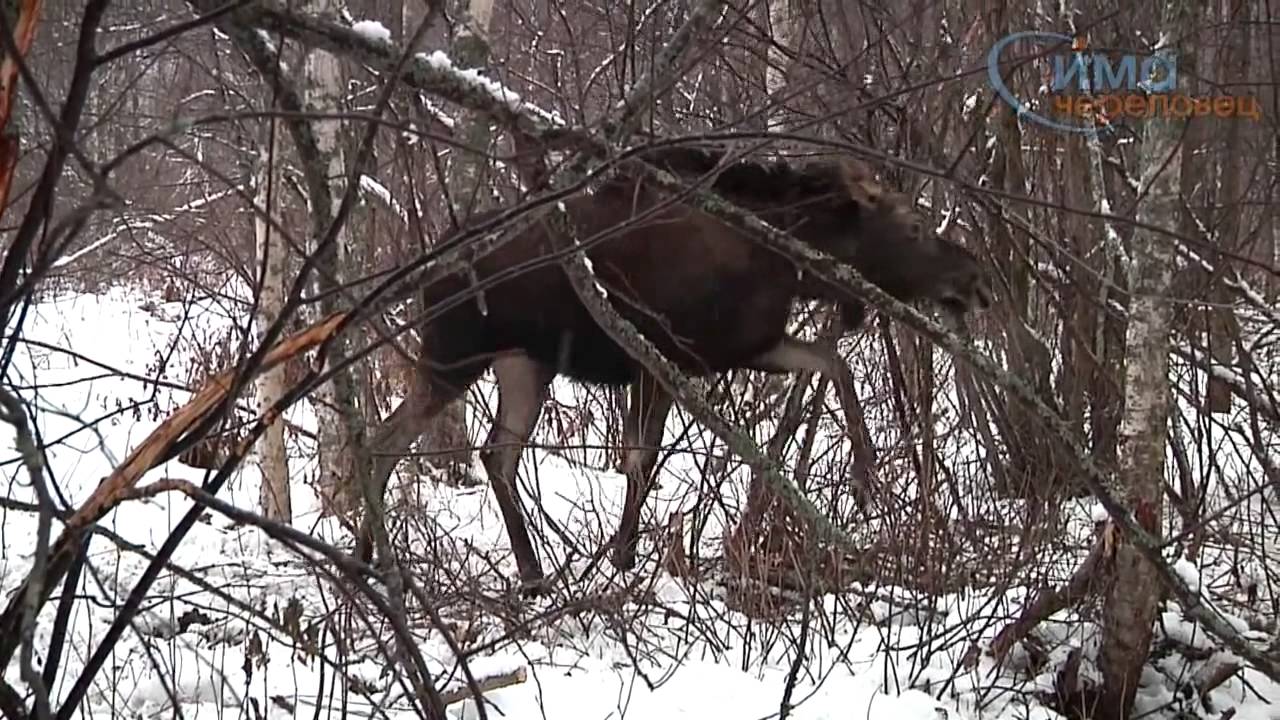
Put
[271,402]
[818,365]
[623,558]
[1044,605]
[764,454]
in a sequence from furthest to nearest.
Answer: [271,402]
[818,365]
[623,558]
[1044,605]
[764,454]

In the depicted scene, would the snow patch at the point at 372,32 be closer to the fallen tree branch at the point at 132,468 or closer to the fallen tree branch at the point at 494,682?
the fallen tree branch at the point at 132,468

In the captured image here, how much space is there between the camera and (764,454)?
257 centimetres

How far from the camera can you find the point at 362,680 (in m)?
3.59

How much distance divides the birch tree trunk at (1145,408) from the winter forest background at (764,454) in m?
0.01

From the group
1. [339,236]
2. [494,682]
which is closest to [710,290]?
[339,236]

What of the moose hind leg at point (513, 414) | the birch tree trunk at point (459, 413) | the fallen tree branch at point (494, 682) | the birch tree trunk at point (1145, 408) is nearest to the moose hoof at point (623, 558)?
the moose hind leg at point (513, 414)

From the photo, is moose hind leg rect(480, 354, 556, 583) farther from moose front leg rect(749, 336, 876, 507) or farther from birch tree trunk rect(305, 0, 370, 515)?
moose front leg rect(749, 336, 876, 507)

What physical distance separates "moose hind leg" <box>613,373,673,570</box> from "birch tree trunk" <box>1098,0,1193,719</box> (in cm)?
181

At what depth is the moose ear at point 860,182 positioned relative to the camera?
527 centimetres

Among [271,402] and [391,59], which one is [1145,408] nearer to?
[391,59]

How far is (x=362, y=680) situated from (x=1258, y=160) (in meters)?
3.57

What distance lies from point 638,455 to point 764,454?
2.99 metres

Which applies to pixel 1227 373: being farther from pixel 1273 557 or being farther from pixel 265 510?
pixel 265 510

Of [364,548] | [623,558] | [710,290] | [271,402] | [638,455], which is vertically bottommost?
[364,548]
